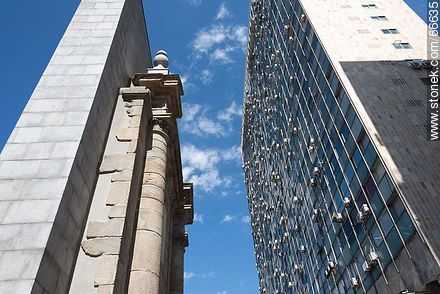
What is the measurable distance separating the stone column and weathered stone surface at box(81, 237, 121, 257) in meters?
1.29

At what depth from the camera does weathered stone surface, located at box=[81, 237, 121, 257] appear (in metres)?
6.96

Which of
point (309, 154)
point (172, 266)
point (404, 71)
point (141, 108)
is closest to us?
point (141, 108)

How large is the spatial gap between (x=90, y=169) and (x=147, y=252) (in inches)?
97.0

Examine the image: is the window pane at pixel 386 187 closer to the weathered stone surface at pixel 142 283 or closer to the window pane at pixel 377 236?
the window pane at pixel 377 236

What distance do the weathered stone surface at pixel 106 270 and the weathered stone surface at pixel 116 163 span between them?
252cm

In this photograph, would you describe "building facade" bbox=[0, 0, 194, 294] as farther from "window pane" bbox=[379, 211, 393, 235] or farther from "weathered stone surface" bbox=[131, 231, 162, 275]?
"window pane" bbox=[379, 211, 393, 235]

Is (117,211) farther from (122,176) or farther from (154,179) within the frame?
(154,179)

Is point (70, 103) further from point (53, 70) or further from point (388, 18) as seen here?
point (388, 18)

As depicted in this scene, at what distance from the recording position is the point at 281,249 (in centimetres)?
4900

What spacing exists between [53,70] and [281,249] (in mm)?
45355

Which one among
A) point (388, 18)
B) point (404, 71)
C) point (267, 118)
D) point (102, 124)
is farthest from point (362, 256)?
point (267, 118)

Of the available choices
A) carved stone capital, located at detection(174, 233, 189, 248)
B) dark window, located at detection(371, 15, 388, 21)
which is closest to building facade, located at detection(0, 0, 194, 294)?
carved stone capital, located at detection(174, 233, 189, 248)

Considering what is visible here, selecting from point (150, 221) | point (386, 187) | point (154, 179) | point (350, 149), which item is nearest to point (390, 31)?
point (350, 149)

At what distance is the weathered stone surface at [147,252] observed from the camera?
8.29 metres
